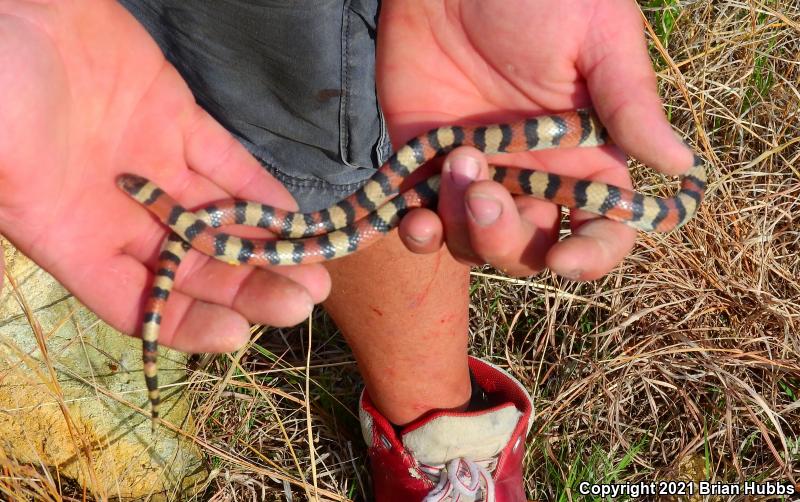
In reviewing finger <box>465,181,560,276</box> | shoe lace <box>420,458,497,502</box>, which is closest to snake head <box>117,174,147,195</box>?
finger <box>465,181,560,276</box>

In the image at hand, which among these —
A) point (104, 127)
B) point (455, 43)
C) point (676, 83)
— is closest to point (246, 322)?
point (104, 127)

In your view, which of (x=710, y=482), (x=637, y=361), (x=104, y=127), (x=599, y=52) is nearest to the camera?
(x=599, y=52)

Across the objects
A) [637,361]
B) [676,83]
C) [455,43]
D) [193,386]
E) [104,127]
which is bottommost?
[637,361]

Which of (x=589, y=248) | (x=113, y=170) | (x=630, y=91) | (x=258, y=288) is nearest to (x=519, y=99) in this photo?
(x=630, y=91)

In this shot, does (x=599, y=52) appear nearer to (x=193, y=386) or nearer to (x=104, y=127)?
(x=104, y=127)

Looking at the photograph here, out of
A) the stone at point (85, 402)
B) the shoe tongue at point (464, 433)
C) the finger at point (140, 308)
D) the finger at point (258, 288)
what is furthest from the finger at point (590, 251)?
the stone at point (85, 402)

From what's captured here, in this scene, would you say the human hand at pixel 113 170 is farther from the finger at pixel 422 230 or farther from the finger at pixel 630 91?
the finger at pixel 630 91

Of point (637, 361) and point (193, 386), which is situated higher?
point (193, 386)
